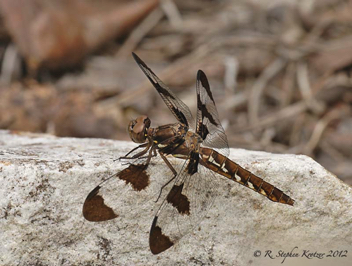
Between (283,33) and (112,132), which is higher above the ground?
(283,33)

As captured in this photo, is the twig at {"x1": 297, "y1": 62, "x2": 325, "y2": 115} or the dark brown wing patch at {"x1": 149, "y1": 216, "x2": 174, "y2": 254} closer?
the dark brown wing patch at {"x1": 149, "y1": 216, "x2": 174, "y2": 254}

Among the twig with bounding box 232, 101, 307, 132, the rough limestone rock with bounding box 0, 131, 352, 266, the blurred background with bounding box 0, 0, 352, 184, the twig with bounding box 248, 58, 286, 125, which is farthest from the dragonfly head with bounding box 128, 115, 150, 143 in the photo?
the twig with bounding box 248, 58, 286, 125

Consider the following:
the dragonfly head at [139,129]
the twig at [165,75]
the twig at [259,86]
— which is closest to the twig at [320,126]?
the twig at [259,86]

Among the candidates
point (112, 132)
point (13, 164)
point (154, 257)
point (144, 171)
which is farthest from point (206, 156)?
point (112, 132)

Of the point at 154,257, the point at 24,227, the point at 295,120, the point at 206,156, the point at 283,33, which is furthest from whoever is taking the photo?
the point at 283,33

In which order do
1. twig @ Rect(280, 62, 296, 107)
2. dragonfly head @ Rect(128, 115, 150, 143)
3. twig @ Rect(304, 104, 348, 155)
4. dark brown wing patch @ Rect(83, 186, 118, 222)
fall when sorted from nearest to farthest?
1. dark brown wing patch @ Rect(83, 186, 118, 222)
2. dragonfly head @ Rect(128, 115, 150, 143)
3. twig @ Rect(304, 104, 348, 155)
4. twig @ Rect(280, 62, 296, 107)

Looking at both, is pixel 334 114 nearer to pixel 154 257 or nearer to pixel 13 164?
pixel 154 257

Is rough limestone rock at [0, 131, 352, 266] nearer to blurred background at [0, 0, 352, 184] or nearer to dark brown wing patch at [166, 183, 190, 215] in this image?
dark brown wing patch at [166, 183, 190, 215]
